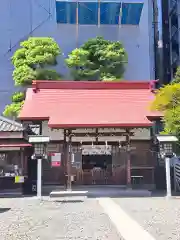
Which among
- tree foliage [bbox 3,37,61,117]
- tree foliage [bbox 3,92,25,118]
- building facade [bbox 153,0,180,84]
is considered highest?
building facade [bbox 153,0,180,84]

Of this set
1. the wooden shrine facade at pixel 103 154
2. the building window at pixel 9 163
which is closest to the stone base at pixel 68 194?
the wooden shrine facade at pixel 103 154

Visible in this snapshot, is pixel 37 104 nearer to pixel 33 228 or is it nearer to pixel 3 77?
pixel 33 228

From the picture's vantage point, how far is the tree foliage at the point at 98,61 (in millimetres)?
28281

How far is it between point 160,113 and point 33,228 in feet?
34.5

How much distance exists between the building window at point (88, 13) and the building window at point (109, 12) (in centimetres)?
54

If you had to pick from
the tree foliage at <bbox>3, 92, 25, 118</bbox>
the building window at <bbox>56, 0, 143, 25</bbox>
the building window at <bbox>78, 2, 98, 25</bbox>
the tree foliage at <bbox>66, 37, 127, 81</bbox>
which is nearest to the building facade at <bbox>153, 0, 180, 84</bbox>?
the building window at <bbox>56, 0, 143, 25</bbox>

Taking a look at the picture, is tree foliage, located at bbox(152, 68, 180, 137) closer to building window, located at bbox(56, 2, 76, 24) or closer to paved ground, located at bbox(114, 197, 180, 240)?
paved ground, located at bbox(114, 197, 180, 240)

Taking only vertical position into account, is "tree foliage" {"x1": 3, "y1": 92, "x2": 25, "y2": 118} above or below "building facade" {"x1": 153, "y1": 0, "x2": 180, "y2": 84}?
below

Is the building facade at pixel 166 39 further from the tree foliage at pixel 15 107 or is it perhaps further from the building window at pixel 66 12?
the tree foliage at pixel 15 107

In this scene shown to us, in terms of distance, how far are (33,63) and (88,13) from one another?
8765 millimetres

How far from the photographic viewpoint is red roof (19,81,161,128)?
16.0 meters

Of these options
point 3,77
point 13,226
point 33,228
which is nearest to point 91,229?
point 33,228

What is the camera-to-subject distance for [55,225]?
27.4 ft

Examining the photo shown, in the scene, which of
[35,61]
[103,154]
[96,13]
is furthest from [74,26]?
[103,154]
